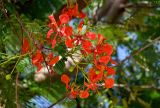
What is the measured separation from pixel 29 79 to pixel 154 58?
20.9 inches

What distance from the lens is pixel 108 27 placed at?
7.93 ft

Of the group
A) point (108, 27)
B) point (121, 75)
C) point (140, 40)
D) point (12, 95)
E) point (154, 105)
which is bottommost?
point (154, 105)

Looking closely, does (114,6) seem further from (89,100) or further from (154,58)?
(154,58)

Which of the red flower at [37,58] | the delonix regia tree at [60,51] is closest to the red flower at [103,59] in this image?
the delonix regia tree at [60,51]

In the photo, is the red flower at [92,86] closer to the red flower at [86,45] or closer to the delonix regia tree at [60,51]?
the delonix regia tree at [60,51]

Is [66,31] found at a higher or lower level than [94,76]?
higher

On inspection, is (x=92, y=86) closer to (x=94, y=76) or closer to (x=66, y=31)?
(x=94, y=76)

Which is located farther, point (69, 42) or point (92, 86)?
point (92, 86)

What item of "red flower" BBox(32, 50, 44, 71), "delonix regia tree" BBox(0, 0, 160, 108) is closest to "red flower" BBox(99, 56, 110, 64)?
"delonix regia tree" BBox(0, 0, 160, 108)

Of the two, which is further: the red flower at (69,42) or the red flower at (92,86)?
the red flower at (92,86)

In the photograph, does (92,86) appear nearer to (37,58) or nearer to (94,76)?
(94,76)

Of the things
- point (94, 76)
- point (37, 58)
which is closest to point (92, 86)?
point (94, 76)

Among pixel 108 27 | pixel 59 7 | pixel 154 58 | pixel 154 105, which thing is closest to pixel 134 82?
pixel 154 105

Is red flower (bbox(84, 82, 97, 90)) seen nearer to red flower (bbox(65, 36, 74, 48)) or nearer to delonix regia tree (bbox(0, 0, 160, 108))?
delonix regia tree (bbox(0, 0, 160, 108))
